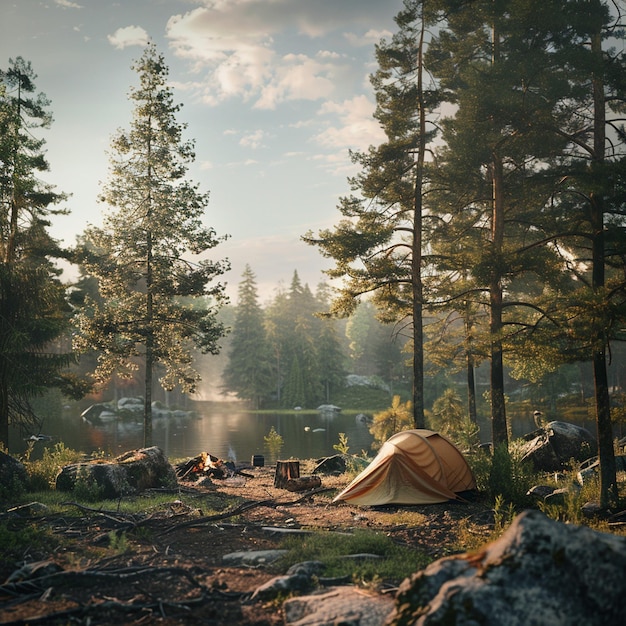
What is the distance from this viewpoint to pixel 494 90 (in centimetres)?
1386

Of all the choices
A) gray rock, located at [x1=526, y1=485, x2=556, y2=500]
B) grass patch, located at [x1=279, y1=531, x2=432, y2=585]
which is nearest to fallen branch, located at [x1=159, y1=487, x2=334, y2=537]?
grass patch, located at [x1=279, y1=531, x2=432, y2=585]

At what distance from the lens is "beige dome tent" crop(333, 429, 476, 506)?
12.8m

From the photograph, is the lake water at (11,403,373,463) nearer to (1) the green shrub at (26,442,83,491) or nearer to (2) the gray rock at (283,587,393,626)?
(1) the green shrub at (26,442,83,491)

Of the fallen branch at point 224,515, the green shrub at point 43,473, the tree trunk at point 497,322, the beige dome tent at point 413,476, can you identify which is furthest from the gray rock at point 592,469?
the green shrub at point 43,473

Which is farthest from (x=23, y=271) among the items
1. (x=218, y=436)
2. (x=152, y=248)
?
(x=218, y=436)

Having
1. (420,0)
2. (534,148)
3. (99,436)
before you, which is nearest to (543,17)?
(534,148)

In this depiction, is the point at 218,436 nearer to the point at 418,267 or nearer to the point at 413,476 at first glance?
the point at 418,267

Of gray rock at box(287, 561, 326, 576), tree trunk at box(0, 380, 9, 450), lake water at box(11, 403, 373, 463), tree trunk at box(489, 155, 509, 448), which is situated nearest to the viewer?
gray rock at box(287, 561, 326, 576)

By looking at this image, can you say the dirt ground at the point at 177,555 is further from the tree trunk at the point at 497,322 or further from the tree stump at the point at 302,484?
the tree trunk at the point at 497,322

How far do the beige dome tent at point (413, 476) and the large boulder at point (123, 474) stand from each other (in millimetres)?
5608

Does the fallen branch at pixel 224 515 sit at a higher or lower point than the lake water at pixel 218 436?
higher

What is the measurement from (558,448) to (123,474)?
14677 millimetres

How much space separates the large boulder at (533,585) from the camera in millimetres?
4215

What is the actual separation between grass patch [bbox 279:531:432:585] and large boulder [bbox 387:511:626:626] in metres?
1.95
